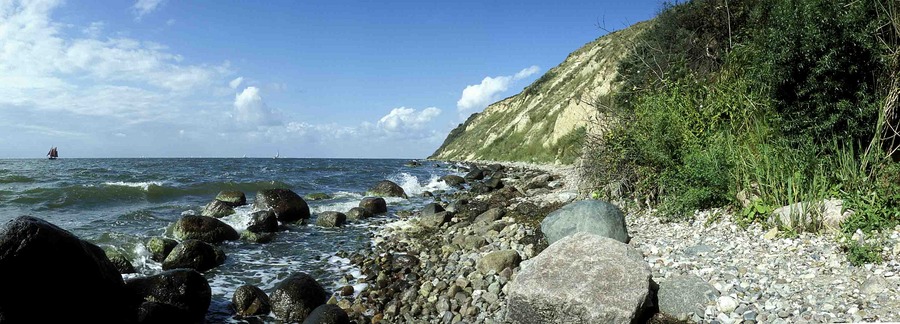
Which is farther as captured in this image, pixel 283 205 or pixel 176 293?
pixel 283 205

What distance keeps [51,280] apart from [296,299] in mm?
3532

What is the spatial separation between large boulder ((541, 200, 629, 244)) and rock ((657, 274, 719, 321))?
2479 mm

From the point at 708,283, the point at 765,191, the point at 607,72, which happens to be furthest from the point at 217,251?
the point at 607,72

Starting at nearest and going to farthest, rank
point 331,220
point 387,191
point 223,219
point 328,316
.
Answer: point 328,316 < point 331,220 < point 223,219 < point 387,191

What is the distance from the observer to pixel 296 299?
801cm

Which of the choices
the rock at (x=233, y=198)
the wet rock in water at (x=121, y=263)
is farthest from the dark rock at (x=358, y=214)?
the wet rock in water at (x=121, y=263)

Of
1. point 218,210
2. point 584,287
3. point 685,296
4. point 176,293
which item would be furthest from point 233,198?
point 685,296

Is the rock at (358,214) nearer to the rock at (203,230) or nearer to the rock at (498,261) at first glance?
the rock at (203,230)

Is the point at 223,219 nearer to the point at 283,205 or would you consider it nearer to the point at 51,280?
the point at 283,205

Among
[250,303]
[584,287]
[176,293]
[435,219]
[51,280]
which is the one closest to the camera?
[584,287]

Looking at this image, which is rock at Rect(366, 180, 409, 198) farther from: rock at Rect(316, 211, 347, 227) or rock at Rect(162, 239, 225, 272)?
rock at Rect(162, 239, 225, 272)

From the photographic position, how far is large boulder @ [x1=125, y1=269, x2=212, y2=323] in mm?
7523

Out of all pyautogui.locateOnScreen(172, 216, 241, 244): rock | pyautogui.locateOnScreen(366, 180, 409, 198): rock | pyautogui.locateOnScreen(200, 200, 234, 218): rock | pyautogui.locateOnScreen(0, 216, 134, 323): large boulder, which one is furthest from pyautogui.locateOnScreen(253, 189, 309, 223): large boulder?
pyautogui.locateOnScreen(0, 216, 134, 323): large boulder

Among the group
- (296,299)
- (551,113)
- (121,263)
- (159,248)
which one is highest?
(551,113)
